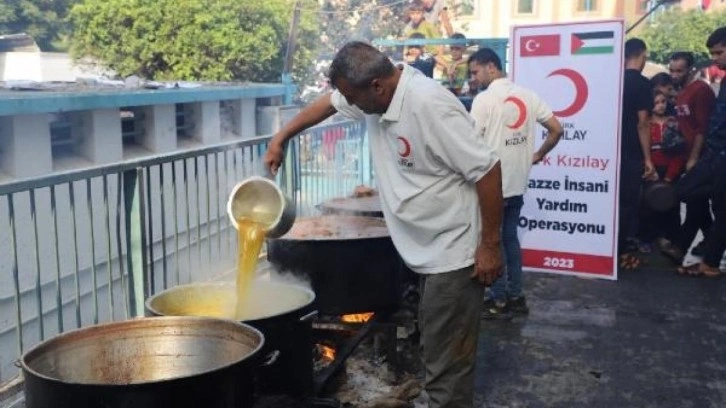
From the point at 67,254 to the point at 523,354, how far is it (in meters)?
5.42

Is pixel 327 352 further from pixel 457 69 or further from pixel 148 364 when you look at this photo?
pixel 457 69

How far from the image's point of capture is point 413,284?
5.86m

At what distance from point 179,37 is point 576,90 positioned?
1768 centimetres

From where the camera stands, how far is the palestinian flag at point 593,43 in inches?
275

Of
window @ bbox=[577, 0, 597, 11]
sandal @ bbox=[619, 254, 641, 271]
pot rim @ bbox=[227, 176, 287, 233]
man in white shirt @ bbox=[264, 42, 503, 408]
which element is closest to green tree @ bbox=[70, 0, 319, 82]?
sandal @ bbox=[619, 254, 641, 271]

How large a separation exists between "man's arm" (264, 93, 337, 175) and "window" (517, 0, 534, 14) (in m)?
48.7

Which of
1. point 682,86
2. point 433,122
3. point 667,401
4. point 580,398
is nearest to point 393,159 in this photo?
point 433,122

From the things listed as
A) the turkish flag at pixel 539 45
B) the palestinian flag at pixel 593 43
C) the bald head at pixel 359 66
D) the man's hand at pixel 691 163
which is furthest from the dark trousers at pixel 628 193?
the bald head at pixel 359 66

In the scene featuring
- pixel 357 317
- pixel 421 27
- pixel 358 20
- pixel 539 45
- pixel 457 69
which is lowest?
pixel 357 317

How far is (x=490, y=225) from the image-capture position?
10.9 ft

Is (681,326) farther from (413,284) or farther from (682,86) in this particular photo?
(682,86)

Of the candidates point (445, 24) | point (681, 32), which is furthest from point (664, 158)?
point (681, 32)

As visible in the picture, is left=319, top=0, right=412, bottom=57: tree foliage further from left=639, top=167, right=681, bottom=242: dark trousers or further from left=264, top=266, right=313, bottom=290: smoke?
left=264, top=266, right=313, bottom=290: smoke

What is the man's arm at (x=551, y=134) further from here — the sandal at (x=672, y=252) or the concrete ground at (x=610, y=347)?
the sandal at (x=672, y=252)
